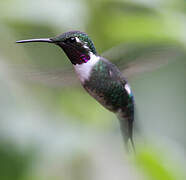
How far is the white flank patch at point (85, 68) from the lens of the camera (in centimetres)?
131

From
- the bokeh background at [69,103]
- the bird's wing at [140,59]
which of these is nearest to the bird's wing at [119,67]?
the bird's wing at [140,59]

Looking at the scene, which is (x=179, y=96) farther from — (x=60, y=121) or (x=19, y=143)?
A: (x=19, y=143)

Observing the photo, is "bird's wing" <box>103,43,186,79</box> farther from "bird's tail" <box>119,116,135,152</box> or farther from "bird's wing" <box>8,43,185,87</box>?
"bird's tail" <box>119,116,135,152</box>

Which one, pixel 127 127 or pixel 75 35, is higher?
pixel 75 35

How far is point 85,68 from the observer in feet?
4.43

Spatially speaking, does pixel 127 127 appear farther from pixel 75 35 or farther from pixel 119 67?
pixel 75 35

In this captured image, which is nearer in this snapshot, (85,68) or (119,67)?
(85,68)

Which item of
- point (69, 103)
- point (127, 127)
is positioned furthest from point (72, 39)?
point (69, 103)

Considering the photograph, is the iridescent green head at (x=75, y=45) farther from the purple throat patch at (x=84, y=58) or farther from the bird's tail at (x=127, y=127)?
the bird's tail at (x=127, y=127)

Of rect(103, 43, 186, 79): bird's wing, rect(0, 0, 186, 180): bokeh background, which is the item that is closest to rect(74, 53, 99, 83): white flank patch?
rect(103, 43, 186, 79): bird's wing

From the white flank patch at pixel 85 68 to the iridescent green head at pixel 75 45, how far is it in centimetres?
1

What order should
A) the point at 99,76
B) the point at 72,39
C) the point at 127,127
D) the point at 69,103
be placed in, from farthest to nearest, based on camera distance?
the point at 69,103 → the point at 127,127 → the point at 99,76 → the point at 72,39

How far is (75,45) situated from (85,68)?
0.10m

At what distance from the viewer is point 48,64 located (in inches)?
106
